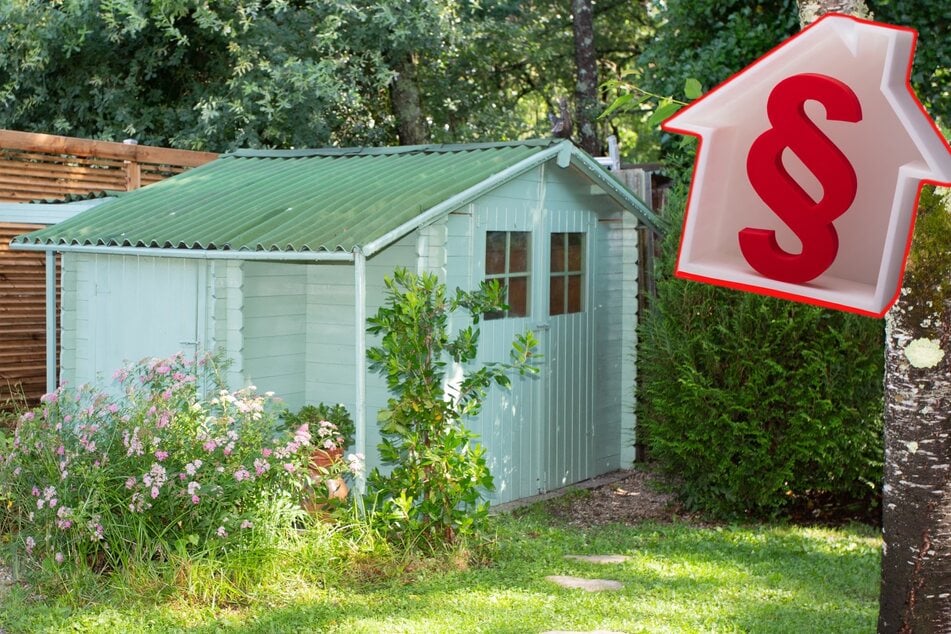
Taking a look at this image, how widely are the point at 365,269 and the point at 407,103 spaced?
9.95 m

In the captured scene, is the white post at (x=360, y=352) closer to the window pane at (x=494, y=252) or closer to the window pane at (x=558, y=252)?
the window pane at (x=494, y=252)

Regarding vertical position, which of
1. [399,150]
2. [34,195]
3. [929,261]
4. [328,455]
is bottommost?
[328,455]

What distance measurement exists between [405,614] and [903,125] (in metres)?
3.60

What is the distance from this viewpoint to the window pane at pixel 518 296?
8.23 m

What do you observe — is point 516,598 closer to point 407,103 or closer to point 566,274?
point 566,274

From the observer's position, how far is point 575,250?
8.97 meters

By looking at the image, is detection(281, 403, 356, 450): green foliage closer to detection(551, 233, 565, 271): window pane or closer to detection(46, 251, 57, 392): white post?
detection(551, 233, 565, 271): window pane

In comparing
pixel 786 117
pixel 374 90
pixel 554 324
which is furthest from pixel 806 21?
pixel 374 90

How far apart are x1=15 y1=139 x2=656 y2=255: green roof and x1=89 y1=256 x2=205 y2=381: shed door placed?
1.00 feet

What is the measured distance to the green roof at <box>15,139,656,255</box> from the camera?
691 cm

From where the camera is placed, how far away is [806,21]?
386cm

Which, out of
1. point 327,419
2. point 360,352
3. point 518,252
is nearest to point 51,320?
point 327,419

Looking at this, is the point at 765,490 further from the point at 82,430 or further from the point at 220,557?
the point at 82,430

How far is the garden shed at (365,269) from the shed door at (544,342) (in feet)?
0.05
